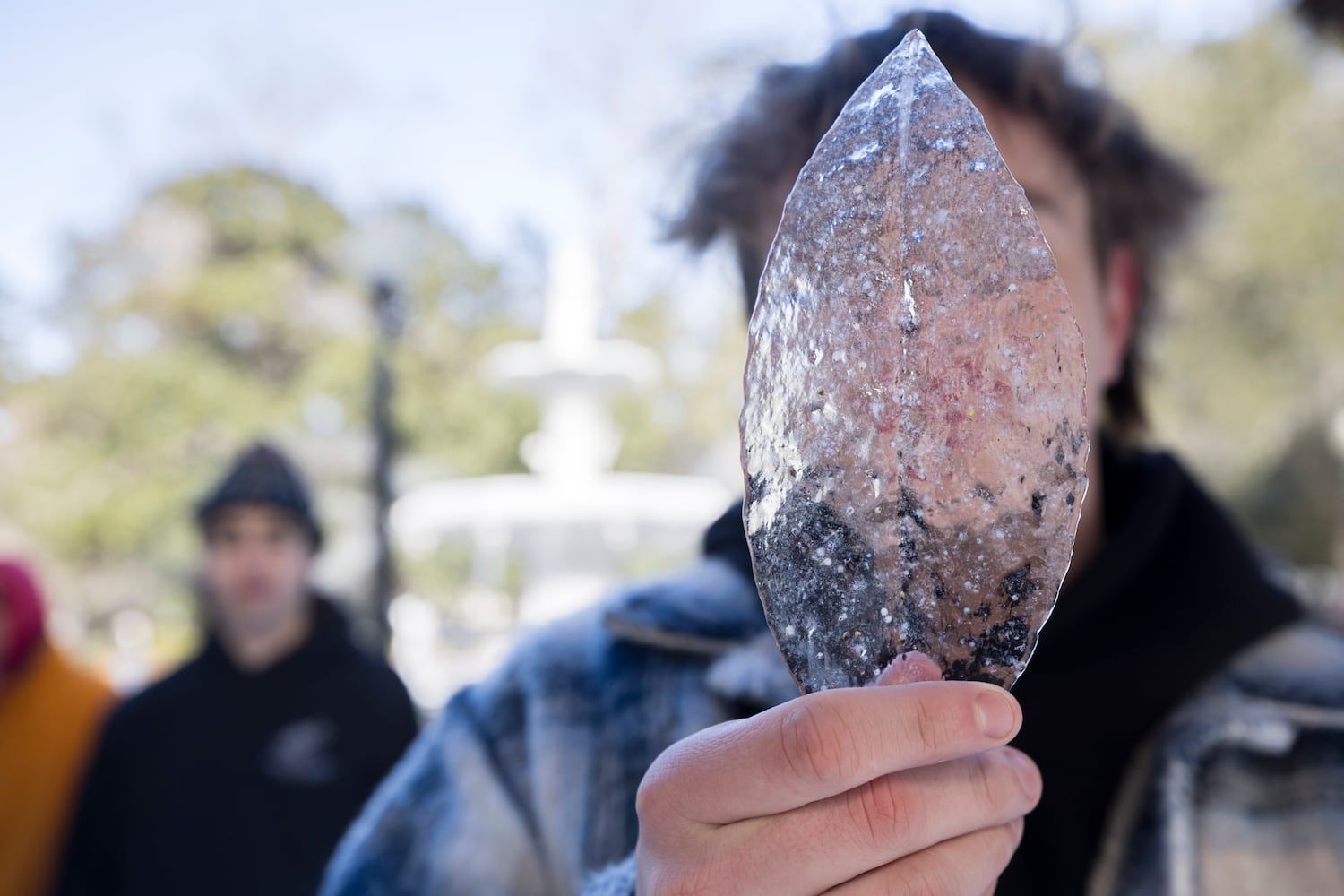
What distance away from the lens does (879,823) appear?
2.71 ft

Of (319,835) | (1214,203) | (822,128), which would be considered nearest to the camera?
(822,128)

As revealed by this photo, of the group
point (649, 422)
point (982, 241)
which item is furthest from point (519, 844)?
point (649, 422)

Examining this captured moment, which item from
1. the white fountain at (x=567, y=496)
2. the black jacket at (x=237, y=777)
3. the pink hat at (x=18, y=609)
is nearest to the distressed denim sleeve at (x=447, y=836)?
the black jacket at (x=237, y=777)

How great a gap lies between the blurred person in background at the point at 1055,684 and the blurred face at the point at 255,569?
200 cm

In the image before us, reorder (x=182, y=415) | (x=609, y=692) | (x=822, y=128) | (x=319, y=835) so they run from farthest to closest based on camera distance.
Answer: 1. (x=182, y=415)
2. (x=319, y=835)
3. (x=609, y=692)
4. (x=822, y=128)

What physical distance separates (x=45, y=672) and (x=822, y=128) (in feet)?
13.0

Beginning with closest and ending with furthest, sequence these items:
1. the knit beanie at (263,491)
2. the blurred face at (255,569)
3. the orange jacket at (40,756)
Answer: the orange jacket at (40,756)
the blurred face at (255,569)
the knit beanie at (263,491)

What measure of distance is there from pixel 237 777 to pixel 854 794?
3.14m

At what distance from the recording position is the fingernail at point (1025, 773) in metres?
0.86

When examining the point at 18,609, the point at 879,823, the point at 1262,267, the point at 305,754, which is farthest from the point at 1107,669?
the point at 1262,267

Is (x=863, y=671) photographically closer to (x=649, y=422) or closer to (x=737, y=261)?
(x=737, y=261)

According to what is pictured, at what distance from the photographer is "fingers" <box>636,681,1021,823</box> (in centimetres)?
79

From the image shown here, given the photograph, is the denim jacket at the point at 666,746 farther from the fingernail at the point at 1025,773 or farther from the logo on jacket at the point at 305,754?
the logo on jacket at the point at 305,754

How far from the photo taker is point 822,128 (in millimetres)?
1514
